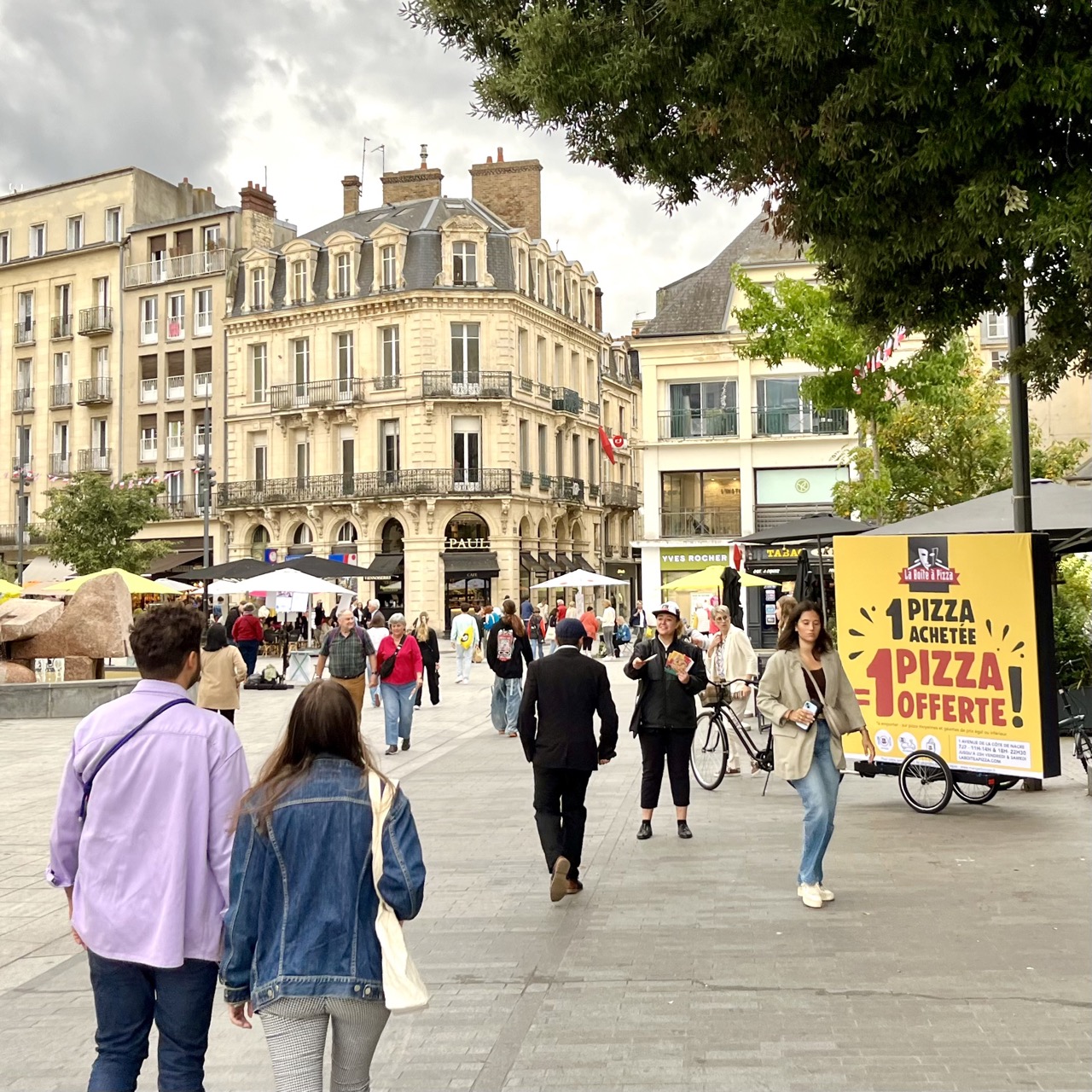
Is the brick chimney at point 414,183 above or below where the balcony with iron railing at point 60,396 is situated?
above

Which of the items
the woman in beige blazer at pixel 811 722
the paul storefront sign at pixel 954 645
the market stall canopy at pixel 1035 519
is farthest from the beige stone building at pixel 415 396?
the woman in beige blazer at pixel 811 722

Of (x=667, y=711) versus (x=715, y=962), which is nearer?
(x=715, y=962)

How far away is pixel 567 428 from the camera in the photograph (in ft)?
185

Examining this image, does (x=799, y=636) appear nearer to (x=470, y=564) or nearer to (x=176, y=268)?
(x=470, y=564)

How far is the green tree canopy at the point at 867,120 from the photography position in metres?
6.32

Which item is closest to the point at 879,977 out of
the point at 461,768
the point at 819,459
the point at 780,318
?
the point at 461,768

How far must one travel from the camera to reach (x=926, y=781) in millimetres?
10469

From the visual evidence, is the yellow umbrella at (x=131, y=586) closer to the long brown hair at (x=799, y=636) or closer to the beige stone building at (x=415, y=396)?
the long brown hair at (x=799, y=636)

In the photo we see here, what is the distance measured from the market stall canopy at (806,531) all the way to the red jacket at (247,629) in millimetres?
9653

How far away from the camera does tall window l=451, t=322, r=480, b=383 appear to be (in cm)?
5106

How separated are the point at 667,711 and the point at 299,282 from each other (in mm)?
47275

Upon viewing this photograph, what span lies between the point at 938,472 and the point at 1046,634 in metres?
15.8

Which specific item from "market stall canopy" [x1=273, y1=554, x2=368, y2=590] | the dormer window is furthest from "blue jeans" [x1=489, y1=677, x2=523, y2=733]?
the dormer window

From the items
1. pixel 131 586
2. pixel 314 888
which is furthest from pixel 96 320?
pixel 314 888
